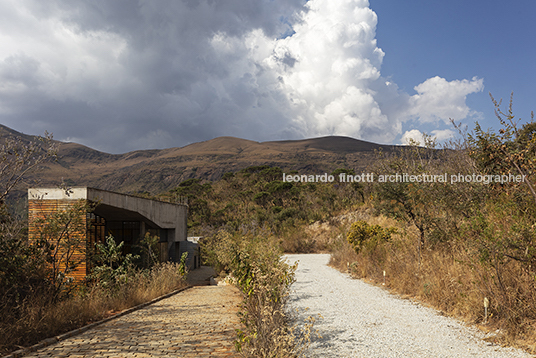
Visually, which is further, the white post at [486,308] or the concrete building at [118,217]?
the concrete building at [118,217]

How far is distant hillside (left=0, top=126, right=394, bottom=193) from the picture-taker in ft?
302

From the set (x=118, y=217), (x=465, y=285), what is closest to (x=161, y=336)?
(x=465, y=285)

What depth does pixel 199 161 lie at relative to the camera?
4405 inches

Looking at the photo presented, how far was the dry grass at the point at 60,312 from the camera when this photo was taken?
209 inches

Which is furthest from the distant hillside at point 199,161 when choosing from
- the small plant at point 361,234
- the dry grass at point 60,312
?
the dry grass at point 60,312

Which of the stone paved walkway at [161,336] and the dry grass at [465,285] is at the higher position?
the dry grass at [465,285]

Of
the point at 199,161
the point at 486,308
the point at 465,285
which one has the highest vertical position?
the point at 199,161

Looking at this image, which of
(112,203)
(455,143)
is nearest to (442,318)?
(455,143)

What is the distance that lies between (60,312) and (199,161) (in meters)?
107

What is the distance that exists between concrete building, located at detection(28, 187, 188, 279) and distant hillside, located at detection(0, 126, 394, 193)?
61.1 metres

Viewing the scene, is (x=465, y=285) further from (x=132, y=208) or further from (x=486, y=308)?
(x=132, y=208)

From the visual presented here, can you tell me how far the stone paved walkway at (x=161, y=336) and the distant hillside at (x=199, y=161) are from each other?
226 ft

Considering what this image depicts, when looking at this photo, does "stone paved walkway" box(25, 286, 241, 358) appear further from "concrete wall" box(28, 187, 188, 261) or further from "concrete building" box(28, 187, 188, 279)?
"concrete building" box(28, 187, 188, 279)

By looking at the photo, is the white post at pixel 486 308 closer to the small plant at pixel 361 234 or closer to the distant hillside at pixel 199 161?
the small plant at pixel 361 234
